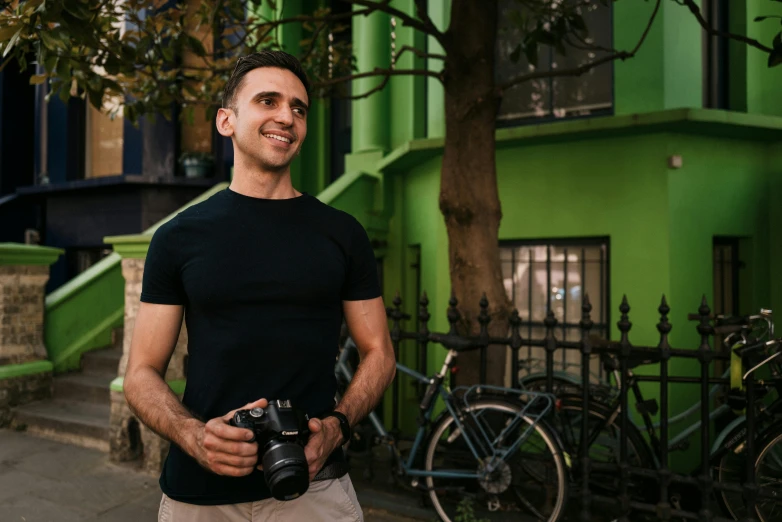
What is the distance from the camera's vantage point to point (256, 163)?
5.91 ft

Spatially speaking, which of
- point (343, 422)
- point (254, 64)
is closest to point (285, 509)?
point (343, 422)

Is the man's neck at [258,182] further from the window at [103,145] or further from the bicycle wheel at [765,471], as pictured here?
the window at [103,145]

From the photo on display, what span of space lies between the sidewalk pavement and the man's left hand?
2634 mm

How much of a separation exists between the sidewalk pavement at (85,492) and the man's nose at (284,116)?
3.07 metres

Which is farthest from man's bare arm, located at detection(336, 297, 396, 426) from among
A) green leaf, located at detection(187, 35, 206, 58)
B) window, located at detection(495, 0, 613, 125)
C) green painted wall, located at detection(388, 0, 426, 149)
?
green painted wall, located at detection(388, 0, 426, 149)

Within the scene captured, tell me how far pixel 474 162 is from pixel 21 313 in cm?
523

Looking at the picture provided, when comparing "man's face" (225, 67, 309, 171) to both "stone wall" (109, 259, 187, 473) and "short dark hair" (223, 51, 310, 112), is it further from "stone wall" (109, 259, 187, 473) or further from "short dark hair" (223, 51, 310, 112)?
"stone wall" (109, 259, 187, 473)

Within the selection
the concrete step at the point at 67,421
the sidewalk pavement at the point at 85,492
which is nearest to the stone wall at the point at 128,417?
the sidewalk pavement at the point at 85,492

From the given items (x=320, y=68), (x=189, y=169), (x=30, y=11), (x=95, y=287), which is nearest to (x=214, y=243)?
(x=30, y=11)

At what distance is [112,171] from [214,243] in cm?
1013

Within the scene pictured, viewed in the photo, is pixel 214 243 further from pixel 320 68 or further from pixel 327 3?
pixel 327 3

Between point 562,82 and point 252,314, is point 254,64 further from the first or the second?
point 562,82

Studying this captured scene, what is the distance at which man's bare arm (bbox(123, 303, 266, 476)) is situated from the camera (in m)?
1.43

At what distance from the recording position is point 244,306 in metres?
1.70
